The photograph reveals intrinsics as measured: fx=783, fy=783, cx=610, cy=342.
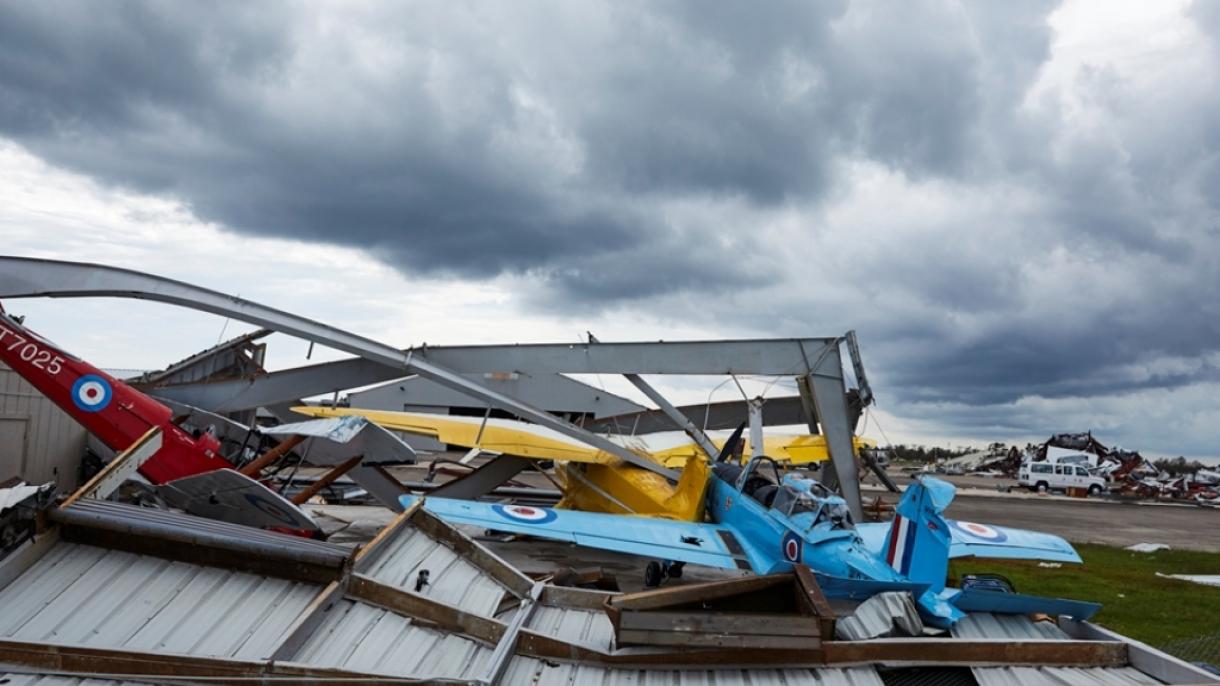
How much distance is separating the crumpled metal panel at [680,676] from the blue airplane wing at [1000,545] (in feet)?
17.4

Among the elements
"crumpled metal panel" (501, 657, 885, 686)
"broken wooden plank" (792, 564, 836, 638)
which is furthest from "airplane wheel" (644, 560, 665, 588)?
"crumpled metal panel" (501, 657, 885, 686)

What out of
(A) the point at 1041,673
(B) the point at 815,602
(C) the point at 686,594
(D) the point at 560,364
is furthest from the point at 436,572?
(D) the point at 560,364

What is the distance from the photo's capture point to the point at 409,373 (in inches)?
454

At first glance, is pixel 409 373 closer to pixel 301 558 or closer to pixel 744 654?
pixel 301 558

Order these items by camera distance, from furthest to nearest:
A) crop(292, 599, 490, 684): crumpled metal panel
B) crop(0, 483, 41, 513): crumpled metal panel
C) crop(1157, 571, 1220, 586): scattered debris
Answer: crop(1157, 571, 1220, 586): scattered debris < crop(0, 483, 41, 513): crumpled metal panel < crop(292, 599, 490, 684): crumpled metal panel

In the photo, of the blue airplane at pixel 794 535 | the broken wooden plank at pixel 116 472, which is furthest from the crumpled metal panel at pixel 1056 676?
the broken wooden plank at pixel 116 472

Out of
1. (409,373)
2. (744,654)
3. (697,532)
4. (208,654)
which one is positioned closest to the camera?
(208,654)

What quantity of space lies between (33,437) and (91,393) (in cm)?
556

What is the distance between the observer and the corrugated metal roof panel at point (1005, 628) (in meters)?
5.16

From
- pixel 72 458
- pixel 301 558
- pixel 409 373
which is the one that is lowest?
pixel 72 458

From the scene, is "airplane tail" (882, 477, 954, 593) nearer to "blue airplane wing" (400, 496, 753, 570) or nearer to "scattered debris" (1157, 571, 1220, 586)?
"blue airplane wing" (400, 496, 753, 570)

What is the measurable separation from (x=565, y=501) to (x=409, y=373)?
424 cm

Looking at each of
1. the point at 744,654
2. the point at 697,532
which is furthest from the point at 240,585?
the point at 697,532

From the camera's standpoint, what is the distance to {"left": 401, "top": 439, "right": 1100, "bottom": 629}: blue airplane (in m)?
7.14
